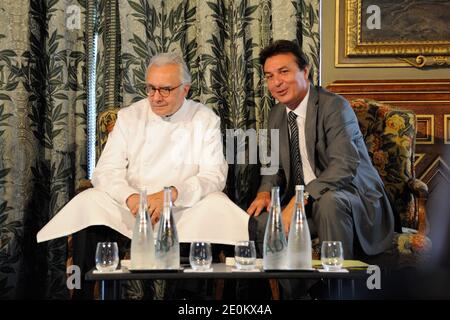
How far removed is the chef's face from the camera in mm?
3799

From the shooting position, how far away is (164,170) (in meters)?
3.93

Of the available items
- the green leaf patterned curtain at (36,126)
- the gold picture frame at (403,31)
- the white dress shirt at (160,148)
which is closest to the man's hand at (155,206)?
the white dress shirt at (160,148)

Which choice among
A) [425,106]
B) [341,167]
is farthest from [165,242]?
[425,106]

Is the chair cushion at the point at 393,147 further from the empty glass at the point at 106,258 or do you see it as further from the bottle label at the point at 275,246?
the empty glass at the point at 106,258

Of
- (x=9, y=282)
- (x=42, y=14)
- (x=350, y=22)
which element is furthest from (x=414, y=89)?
(x=9, y=282)

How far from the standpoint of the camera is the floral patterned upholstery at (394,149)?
3.94 metres

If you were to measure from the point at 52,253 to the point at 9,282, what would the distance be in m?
0.27

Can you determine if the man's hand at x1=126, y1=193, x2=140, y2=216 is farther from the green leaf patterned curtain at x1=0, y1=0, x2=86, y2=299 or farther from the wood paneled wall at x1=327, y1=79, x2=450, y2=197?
the wood paneled wall at x1=327, y1=79, x2=450, y2=197

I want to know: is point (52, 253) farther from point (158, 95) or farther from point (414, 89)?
point (414, 89)

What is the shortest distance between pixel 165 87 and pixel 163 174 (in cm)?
42

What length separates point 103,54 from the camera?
4.42 meters

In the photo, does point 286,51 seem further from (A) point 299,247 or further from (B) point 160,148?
(A) point 299,247

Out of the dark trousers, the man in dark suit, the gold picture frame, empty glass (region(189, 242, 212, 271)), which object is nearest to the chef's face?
the man in dark suit

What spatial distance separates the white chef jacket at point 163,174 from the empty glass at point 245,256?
2.35ft
